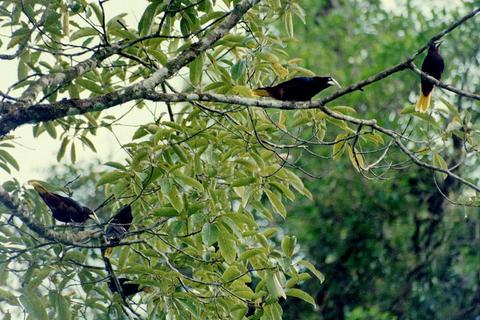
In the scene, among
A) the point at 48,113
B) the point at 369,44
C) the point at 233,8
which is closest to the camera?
the point at 48,113

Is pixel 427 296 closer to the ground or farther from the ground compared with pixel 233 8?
closer to the ground

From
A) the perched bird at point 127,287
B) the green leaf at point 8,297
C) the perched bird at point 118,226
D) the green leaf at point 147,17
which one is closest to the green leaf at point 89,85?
the green leaf at point 147,17

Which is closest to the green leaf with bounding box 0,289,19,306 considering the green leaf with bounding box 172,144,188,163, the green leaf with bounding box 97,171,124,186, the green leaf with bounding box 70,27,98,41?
the green leaf with bounding box 97,171,124,186

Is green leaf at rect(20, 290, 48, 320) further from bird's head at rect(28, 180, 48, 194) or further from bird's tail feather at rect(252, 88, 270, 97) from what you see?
bird's tail feather at rect(252, 88, 270, 97)

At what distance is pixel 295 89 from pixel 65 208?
3.70ft

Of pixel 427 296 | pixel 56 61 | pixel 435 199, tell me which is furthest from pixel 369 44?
pixel 56 61

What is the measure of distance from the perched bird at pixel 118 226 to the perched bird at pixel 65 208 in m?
0.14

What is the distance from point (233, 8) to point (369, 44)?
8.30 meters

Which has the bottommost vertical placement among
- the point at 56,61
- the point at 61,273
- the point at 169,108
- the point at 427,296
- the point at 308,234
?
the point at 427,296

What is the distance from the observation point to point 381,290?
852 centimetres

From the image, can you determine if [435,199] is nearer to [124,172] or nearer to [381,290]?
[381,290]

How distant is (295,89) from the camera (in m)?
3.56

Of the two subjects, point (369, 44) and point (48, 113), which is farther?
point (369, 44)

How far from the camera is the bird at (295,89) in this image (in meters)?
3.54
